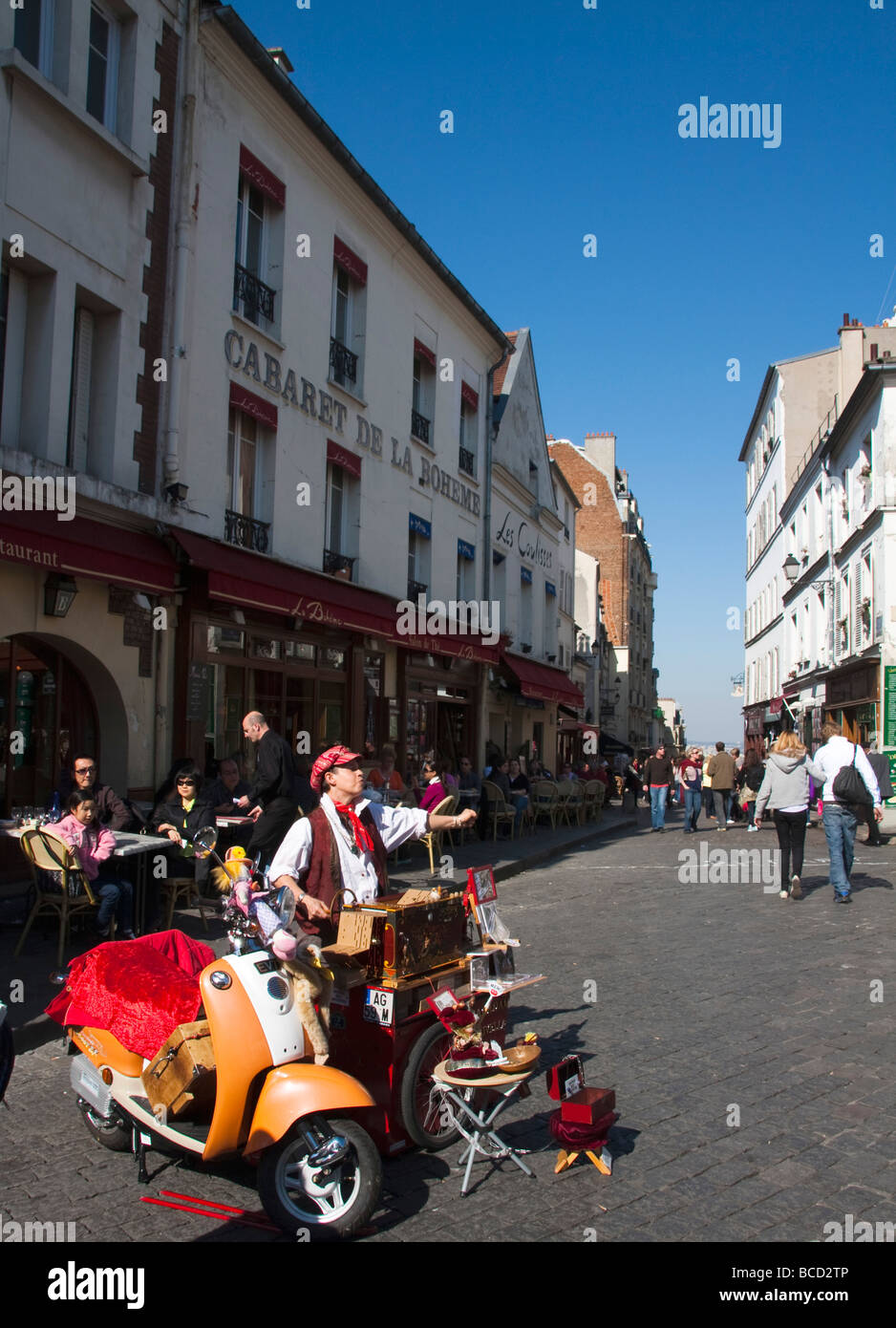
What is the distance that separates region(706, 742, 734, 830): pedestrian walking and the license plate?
15.3 metres

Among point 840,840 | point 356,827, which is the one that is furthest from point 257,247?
point 356,827

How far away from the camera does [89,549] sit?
8.91m

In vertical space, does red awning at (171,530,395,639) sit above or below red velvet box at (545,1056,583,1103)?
above

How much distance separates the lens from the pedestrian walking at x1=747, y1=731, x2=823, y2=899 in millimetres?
10812

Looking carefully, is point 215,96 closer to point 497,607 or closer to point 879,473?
point 497,607

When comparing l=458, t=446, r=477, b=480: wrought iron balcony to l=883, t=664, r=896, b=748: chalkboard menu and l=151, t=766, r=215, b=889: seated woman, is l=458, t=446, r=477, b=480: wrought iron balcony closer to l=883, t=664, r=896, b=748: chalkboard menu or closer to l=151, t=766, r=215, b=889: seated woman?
l=883, t=664, r=896, b=748: chalkboard menu

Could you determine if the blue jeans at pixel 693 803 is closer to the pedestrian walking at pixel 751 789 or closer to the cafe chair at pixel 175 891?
the pedestrian walking at pixel 751 789

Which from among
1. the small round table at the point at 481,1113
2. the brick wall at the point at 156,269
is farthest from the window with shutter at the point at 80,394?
the small round table at the point at 481,1113

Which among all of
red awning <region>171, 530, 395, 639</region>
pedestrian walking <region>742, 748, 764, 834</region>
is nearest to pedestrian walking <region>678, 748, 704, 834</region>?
pedestrian walking <region>742, 748, 764, 834</region>

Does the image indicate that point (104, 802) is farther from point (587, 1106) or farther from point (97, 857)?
point (587, 1106)

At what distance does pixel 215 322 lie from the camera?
11727 millimetres

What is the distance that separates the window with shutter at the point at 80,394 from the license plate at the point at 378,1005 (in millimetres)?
7116

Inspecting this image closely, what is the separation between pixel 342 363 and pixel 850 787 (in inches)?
360
